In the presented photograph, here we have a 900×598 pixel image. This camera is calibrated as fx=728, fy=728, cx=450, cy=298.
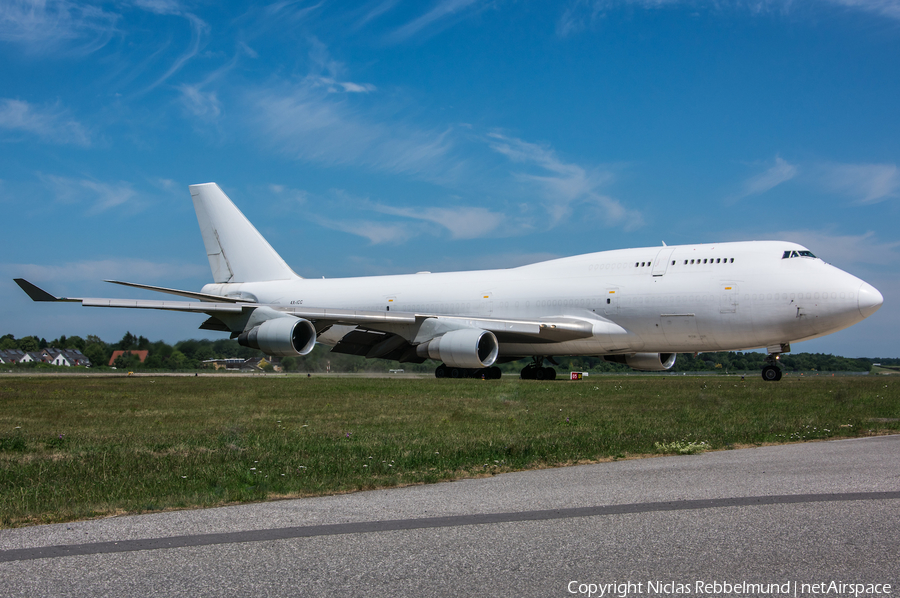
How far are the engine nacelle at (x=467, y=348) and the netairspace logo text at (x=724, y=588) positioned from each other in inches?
903

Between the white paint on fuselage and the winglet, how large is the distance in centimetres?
1395

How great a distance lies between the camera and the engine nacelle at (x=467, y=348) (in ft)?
87.9

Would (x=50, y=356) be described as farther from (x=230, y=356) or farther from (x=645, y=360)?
(x=645, y=360)

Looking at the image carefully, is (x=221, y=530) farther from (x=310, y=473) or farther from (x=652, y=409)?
(x=652, y=409)

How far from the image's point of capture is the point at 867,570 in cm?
381

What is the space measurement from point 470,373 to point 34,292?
16.3 meters

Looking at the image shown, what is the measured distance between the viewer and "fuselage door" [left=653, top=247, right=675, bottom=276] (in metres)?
25.5

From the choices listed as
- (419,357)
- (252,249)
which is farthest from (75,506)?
(252,249)

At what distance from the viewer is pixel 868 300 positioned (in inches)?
889

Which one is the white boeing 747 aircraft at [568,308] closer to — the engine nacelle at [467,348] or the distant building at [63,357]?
the engine nacelle at [467,348]

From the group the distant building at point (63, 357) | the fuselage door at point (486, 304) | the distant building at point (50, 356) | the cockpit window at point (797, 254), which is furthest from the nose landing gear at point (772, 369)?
the distant building at point (63, 357)

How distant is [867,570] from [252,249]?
35.7 meters

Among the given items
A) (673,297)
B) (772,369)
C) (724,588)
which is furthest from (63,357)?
(724,588)

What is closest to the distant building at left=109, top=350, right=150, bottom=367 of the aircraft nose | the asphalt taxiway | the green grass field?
the green grass field
